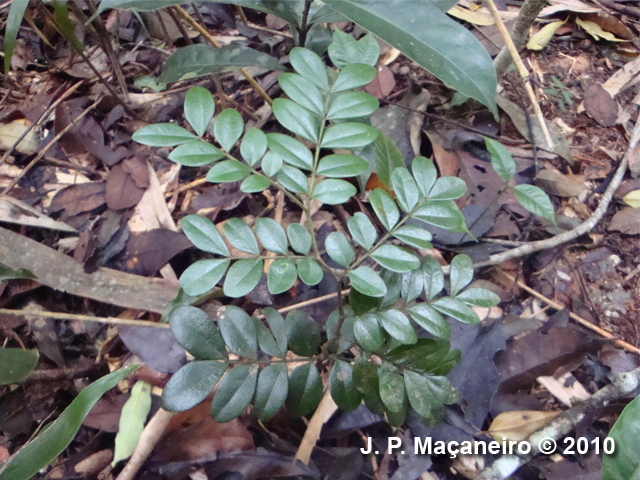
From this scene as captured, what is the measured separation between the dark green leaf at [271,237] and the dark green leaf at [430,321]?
25cm

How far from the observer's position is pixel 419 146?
1256mm

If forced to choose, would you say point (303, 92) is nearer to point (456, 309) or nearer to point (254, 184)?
point (254, 184)

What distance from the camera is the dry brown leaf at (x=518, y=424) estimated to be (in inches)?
35.7

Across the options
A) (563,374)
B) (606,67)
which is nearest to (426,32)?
(563,374)

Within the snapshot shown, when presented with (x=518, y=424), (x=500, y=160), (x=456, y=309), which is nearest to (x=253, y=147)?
(x=456, y=309)

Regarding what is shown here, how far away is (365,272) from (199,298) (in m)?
0.52

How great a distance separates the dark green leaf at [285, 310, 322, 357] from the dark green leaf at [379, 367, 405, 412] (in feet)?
0.46

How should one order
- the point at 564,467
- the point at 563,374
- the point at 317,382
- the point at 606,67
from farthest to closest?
the point at 606,67 → the point at 563,374 → the point at 564,467 → the point at 317,382

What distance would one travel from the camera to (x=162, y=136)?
68 cm

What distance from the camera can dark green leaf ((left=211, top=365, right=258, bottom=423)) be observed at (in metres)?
0.67

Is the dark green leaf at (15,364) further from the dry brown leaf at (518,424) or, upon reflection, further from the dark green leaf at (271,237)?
the dry brown leaf at (518,424)

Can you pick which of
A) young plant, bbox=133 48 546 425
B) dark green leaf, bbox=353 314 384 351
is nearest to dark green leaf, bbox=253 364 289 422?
young plant, bbox=133 48 546 425

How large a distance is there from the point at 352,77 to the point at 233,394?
0.61 meters

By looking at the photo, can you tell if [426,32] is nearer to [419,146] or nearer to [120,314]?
[419,146]
